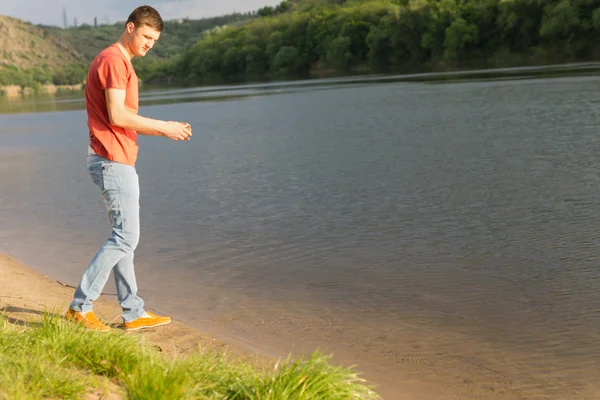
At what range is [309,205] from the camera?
35.8ft

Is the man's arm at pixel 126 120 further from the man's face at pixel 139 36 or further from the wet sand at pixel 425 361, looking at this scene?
the wet sand at pixel 425 361

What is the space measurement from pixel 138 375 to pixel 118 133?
1.88m

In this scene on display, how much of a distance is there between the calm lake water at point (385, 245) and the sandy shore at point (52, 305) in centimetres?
30

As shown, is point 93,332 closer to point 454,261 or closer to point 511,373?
point 511,373

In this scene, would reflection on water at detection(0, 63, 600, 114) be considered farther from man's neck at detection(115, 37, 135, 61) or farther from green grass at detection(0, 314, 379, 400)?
green grass at detection(0, 314, 379, 400)

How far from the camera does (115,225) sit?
5.14 meters

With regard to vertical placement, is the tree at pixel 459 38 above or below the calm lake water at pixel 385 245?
above

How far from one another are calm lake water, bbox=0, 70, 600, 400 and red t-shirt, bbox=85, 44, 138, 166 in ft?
5.07

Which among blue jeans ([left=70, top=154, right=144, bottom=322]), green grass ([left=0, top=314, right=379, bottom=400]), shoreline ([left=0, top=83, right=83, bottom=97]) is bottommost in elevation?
shoreline ([left=0, top=83, right=83, bottom=97])

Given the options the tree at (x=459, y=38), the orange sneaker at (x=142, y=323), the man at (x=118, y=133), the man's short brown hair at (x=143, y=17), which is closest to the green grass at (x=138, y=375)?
the man at (x=118, y=133)

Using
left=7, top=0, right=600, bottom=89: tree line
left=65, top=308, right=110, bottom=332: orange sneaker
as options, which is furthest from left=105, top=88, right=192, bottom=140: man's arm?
left=7, top=0, right=600, bottom=89: tree line

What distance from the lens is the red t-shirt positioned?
489 cm

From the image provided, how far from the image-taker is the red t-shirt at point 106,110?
16.0ft

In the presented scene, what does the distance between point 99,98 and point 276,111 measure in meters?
27.8
